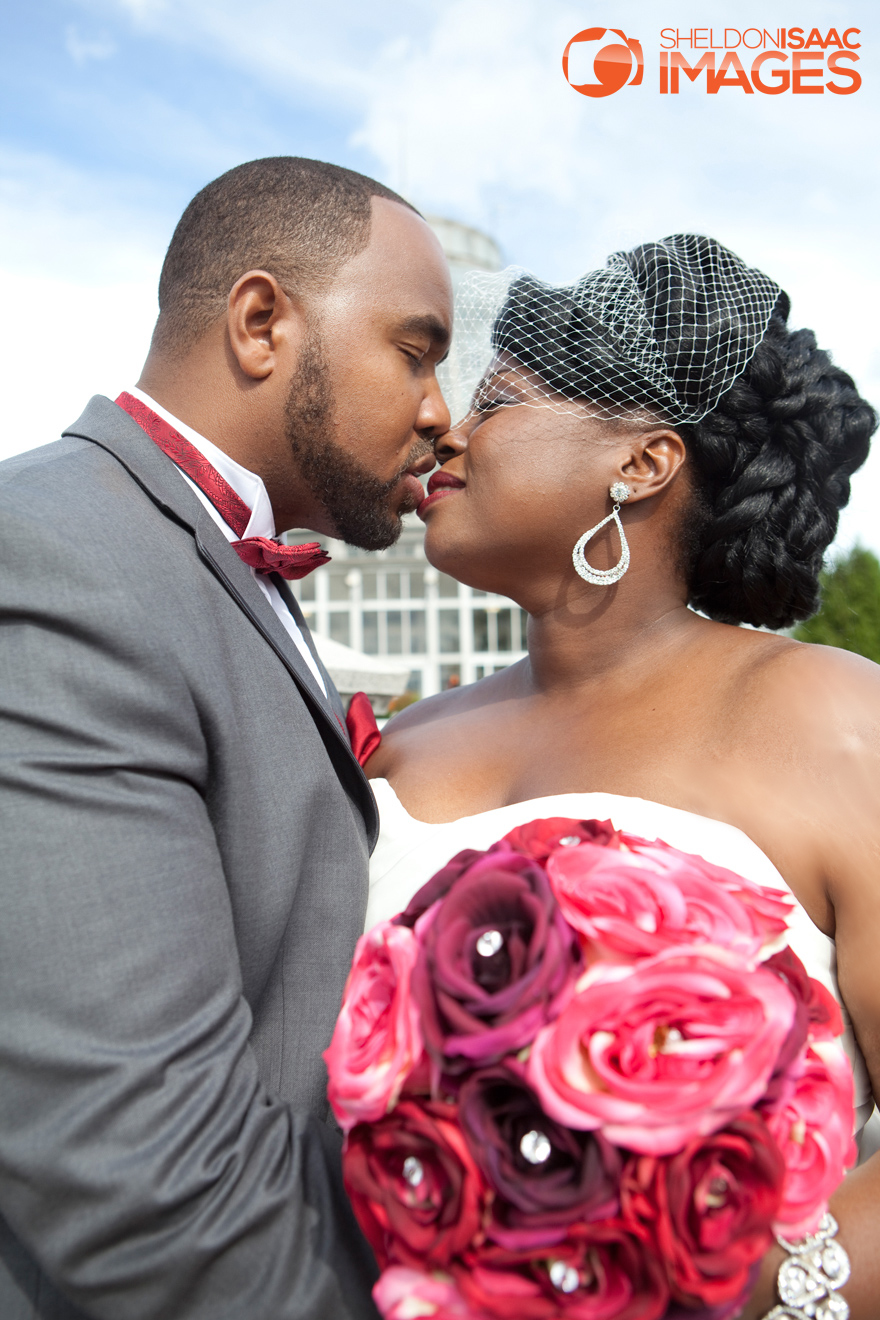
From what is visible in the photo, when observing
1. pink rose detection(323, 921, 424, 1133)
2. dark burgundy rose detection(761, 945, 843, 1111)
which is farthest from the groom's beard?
dark burgundy rose detection(761, 945, 843, 1111)

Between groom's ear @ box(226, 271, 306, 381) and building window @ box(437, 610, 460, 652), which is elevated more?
groom's ear @ box(226, 271, 306, 381)

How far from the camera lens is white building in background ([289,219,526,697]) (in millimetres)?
31953

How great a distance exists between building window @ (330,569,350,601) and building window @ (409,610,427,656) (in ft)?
7.72

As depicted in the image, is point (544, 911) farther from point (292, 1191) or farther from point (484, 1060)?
point (292, 1191)

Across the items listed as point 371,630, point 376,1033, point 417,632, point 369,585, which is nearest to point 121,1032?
point 376,1033

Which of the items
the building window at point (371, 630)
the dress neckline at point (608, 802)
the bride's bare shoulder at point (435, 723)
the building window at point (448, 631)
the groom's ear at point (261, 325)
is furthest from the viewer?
the building window at point (371, 630)

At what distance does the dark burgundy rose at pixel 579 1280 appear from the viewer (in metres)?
1.29

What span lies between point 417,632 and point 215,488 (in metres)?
30.4

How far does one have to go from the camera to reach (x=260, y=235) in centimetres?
274

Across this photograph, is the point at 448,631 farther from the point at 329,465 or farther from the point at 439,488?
the point at 329,465

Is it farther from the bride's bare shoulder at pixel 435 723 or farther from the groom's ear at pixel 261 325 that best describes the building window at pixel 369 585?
the groom's ear at pixel 261 325

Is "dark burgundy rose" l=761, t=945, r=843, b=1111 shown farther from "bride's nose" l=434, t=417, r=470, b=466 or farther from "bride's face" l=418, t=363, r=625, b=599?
"bride's nose" l=434, t=417, r=470, b=466

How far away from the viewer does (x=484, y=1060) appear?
1.35 m

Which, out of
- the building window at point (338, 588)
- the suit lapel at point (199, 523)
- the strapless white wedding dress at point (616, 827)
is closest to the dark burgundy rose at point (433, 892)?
the suit lapel at point (199, 523)
